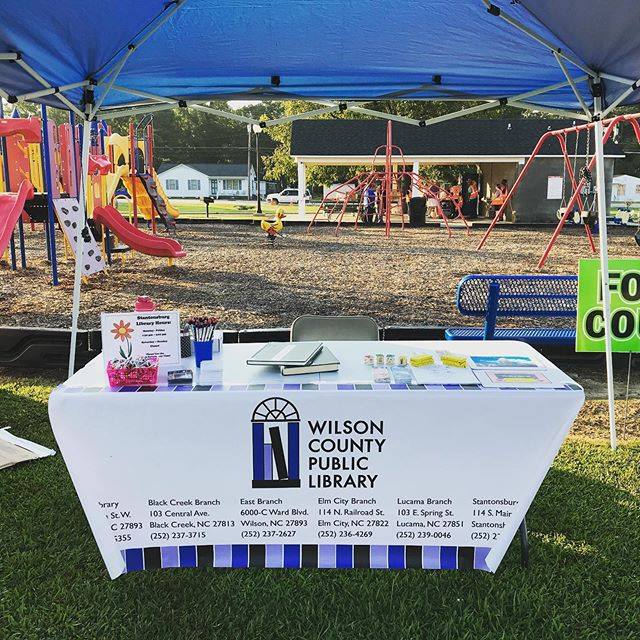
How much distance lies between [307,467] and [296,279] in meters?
8.51

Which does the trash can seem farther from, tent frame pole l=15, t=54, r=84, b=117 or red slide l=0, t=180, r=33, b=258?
tent frame pole l=15, t=54, r=84, b=117

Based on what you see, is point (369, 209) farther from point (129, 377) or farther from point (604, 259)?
point (129, 377)

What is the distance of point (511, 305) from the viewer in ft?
19.2

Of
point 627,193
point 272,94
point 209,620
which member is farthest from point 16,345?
point 627,193

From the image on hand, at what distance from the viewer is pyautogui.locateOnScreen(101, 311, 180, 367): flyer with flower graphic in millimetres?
2773

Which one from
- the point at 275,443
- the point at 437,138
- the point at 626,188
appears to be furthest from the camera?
the point at 626,188

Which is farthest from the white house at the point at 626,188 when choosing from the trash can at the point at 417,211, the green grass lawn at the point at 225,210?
the trash can at the point at 417,211

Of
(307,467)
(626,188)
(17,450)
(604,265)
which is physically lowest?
(17,450)

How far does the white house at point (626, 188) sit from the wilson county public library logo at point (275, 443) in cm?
4937

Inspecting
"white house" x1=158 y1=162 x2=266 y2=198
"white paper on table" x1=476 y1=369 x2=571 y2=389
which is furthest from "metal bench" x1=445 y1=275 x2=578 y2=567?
"white house" x1=158 y1=162 x2=266 y2=198

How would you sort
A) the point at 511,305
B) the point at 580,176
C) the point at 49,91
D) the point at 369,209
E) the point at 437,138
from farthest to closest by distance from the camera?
the point at 437,138, the point at 369,209, the point at 580,176, the point at 511,305, the point at 49,91

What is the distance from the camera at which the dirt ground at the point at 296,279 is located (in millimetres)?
8406

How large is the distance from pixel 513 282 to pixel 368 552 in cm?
382

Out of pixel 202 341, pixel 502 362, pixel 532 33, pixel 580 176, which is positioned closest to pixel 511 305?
pixel 532 33
